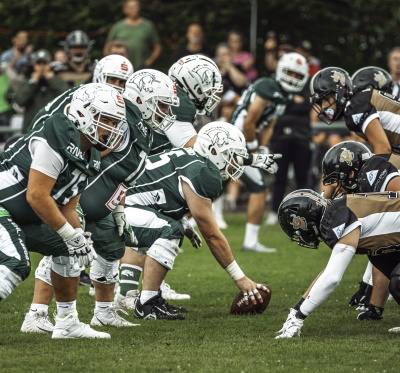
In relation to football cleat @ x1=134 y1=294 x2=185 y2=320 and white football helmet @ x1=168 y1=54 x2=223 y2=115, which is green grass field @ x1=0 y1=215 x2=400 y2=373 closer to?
football cleat @ x1=134 y1=294 x2=185 y2=320

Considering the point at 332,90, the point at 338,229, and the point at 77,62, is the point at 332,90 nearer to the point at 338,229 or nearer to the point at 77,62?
the point at 338,229

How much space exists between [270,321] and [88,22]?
34.2 feet

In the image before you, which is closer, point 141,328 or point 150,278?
point 141,328

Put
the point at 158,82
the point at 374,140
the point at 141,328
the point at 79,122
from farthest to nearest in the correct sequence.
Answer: the point at 374,140 < the point at 158,82 < the point at 141,328 < the point at 79,122

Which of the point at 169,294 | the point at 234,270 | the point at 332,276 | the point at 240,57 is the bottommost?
the point at 169,294

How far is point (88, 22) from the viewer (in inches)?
640

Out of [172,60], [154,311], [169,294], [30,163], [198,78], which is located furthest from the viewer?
[172,60]

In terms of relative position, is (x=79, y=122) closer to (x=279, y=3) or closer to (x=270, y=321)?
(x=270, y=321)

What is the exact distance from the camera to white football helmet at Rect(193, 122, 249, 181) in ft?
23.8

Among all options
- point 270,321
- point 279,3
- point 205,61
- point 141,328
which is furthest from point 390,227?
point 279,3

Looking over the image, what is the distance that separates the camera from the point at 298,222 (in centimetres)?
618

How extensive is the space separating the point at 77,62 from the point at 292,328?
22.8 feet

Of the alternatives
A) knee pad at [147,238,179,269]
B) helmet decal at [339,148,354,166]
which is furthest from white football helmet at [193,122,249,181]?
helmet decal at [339,148,354,166]

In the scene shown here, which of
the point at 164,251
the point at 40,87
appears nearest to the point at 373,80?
the point at 164,251
